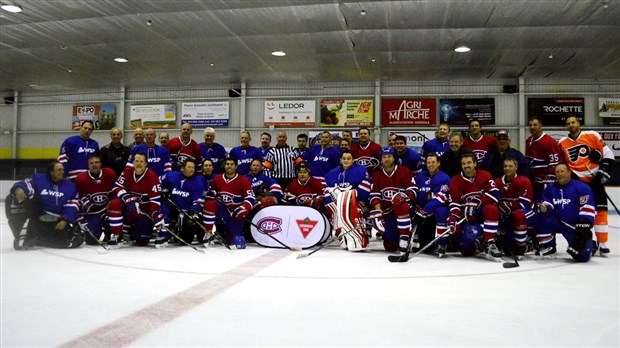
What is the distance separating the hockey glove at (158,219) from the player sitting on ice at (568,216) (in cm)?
379

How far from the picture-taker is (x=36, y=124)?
15312 millimetres

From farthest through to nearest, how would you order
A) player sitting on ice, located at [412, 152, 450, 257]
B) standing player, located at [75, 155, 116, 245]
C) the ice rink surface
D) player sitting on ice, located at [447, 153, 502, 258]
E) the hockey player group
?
standing player, located at [75, 155, 116, 245]
player sitting on ice, located at [412, 152, 450, 257]
the hockey player group
player sitting on ice, located at [447, 153, 502, 258]
the ice rink surface

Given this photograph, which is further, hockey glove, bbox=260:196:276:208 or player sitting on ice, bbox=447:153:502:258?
hockey glove, bbox=260:196:276:208

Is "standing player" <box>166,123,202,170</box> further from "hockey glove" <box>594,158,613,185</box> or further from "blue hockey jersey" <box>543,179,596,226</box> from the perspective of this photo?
"hockey glove" <box>594,158,613,185</box>

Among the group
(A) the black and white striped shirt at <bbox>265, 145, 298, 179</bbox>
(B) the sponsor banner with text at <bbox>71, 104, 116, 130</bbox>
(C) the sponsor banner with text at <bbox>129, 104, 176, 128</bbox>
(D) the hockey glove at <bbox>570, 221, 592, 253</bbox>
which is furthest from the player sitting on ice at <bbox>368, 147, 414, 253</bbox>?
(B) the sponsor banner with text at <bbox>71, 104, 116, 130</bbox>

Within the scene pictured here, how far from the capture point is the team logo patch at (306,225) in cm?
482

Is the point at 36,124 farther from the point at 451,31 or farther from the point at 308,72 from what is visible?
the point at 451,31

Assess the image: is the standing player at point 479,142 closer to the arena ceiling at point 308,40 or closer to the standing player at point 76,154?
the arena ceiling at point 308,40

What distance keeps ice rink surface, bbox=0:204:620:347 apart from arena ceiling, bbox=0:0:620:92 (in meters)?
4.98

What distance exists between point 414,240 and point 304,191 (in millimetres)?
1394

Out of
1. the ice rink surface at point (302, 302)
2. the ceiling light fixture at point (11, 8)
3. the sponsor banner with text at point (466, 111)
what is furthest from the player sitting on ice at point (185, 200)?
the sponsor banner with text at point (466, 111)

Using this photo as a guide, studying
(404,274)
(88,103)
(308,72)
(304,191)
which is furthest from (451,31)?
(88,103)

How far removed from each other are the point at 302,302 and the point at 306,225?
241 centimetres

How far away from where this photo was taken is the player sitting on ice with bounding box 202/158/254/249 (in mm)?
4848
